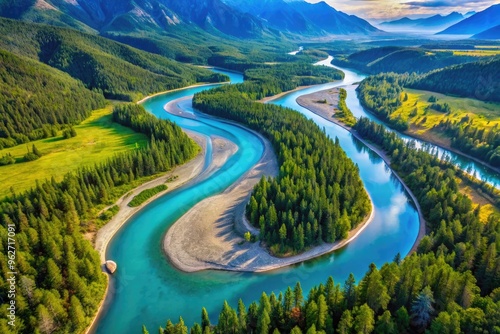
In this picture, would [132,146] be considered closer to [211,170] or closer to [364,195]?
[211,170]

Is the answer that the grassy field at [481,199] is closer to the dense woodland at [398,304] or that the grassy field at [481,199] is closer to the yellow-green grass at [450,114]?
the dense woodland at [398,304]

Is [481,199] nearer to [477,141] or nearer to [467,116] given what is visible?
[477,141]

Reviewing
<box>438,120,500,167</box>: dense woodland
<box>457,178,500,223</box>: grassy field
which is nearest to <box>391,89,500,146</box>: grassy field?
<box>438,120,500,167</box>: dense woodland

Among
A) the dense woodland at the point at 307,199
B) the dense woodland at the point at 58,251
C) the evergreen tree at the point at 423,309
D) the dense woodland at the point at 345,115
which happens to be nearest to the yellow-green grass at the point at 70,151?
the dense woodland at the point at 58,251

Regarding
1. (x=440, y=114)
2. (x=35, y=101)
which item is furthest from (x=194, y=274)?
(x=440, y=114)

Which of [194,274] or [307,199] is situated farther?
[307,199]

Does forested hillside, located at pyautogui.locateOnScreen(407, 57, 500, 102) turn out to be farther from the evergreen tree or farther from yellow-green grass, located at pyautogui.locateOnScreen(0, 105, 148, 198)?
yellow-green grass, located at pyautogui.locateOnScreen(0, 105, 148, 198)
